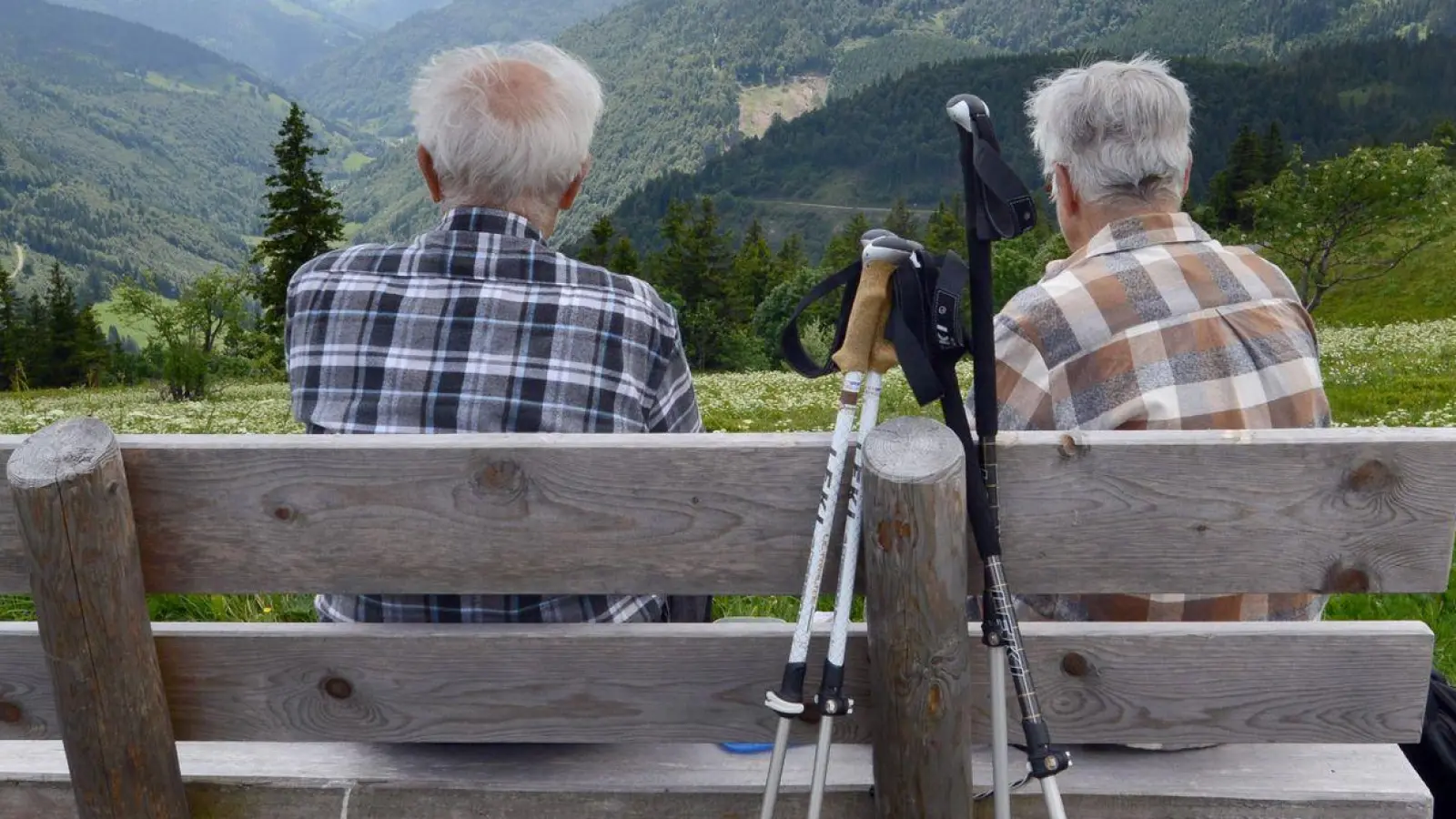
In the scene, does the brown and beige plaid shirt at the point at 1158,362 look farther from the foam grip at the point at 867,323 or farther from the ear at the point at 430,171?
the ear at the point at 430,171

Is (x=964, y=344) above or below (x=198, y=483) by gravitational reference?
above

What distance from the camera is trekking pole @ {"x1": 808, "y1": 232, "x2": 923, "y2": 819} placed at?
7.01 ft

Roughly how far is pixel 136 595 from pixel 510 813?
85cm

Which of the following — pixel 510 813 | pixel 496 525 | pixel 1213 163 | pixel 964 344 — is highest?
pixel 1213 163

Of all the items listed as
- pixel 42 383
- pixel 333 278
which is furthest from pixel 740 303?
pixel 333 278

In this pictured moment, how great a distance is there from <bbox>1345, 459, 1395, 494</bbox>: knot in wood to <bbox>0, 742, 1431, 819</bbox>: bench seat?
71cm

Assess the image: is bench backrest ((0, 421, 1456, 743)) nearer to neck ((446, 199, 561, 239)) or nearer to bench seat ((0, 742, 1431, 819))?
bench seat ((0, 742, 1431, 819))

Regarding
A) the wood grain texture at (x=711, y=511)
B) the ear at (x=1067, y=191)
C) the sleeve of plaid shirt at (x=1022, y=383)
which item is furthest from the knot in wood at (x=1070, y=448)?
the ear at (x=1067, y=191)

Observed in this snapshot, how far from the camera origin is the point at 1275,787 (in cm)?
243

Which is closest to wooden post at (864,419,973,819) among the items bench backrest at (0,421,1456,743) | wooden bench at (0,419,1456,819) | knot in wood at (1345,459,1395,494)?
wooden bench at (0,419,1456,819)

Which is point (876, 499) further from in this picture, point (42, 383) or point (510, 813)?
point (42, 383)

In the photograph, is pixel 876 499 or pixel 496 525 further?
pixel 496 525

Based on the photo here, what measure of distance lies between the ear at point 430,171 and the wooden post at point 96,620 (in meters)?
1.22

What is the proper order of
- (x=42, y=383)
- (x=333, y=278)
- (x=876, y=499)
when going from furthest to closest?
(x=42, y=383), (x=333, y=278), (x=876, y=499)
